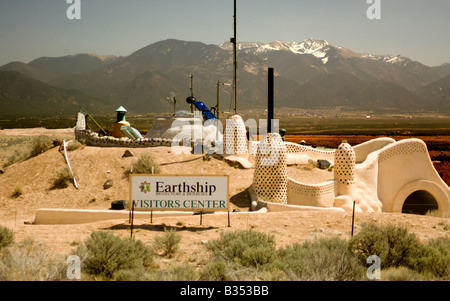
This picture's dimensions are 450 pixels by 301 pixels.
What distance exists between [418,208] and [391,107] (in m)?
178

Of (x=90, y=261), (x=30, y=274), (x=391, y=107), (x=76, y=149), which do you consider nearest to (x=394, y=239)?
(x=90, y=261)

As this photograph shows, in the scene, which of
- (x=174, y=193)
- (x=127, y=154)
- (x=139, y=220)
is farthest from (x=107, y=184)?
(x=174, y=193)

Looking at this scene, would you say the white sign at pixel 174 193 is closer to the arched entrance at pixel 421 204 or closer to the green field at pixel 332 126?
the arched entrance at pixel 421 204

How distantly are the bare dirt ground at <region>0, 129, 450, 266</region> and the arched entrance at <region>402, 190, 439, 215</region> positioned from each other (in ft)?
13.3

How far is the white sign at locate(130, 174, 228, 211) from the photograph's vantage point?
12539 mm

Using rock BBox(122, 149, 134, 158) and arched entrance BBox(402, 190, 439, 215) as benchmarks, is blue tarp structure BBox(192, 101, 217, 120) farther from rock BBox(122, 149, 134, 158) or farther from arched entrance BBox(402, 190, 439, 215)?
arched entrance BBox(402, 190, 439, 215)

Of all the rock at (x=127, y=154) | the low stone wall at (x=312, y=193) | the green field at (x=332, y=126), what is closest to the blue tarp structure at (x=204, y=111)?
the rock at (x=127, y=154)

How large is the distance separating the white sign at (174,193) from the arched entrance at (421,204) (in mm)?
11395

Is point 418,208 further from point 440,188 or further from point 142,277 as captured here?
point 142,277

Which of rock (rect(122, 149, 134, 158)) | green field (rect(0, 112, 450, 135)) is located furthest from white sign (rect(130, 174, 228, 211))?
green field (rect(0, 112, 450, 135))

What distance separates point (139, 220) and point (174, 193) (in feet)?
5.53

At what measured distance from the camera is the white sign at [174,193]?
1254 centimetres

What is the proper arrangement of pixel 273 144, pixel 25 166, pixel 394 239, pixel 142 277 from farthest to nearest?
A: 1. pixel 25 166
2. pixel 273 144
3. pixel 394 239
4. pixel 142 277

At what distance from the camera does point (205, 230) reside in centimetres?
1218
